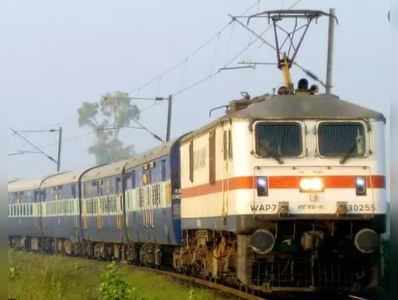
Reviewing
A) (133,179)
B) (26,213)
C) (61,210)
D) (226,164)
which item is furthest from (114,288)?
(26,213)

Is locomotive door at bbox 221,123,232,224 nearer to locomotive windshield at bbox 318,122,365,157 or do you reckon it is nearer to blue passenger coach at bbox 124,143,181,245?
locomotive windshield at bbox 318,122,365,157

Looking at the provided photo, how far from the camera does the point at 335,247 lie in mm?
15312

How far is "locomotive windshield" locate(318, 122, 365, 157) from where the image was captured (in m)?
15.4

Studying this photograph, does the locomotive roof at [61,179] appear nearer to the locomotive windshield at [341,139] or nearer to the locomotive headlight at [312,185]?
the locomotive windshield at [341,139]

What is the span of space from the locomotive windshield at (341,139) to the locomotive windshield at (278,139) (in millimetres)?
382

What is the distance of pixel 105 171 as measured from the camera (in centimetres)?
3525

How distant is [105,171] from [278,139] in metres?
20.4

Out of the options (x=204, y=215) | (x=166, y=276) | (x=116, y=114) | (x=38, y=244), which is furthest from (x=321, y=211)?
(x=116, y=114)

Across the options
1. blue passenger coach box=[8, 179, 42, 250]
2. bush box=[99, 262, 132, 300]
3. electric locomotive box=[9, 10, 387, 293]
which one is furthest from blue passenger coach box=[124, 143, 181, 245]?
blue passenger coach box=[8, 179, 42, 250]

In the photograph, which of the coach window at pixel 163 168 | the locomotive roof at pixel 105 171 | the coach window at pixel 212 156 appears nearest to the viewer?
the coach window at pixel 212 156

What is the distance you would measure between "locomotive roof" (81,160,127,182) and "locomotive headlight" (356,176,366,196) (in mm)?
17611

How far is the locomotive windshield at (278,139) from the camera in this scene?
15.3 metres

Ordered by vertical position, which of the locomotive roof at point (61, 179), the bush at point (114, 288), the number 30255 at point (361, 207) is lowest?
the bush at point (114, 288)

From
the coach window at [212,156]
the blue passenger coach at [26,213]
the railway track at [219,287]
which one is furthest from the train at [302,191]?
the blue passenger coach at [26,213]
